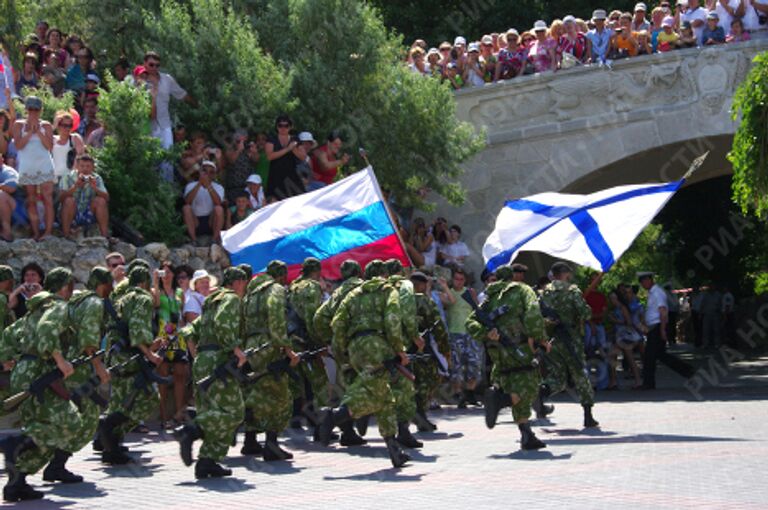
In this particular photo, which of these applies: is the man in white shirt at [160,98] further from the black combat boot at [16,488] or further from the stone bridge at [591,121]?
the black combat boot at [16,488]

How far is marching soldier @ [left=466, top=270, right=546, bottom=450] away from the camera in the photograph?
13539 millimetres

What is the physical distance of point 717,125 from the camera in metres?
24.7

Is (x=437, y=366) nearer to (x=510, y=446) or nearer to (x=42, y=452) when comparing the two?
(x=510, y=446)

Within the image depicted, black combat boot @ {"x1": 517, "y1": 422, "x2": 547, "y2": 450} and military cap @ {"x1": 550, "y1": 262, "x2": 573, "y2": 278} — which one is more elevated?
military cap @ {"x1": 550, "y1": 262, "x2": 573, "y2": 278}

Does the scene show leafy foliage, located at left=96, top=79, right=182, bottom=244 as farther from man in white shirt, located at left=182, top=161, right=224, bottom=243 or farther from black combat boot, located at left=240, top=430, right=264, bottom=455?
black combat boot, located at left=240, top=430, right=264, bottom=455

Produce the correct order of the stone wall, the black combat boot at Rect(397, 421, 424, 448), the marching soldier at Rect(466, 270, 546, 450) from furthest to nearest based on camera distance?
the stone wall, the black combat boot at Rect(397, 421, 424, 448), the marching soldier at Rect(466, 270, 546, 450)

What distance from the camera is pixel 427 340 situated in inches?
618

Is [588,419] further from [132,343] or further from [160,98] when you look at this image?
[160,98]

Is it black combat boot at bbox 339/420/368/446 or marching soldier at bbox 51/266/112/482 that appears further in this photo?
black combat boot at bbox 339/420/368/446

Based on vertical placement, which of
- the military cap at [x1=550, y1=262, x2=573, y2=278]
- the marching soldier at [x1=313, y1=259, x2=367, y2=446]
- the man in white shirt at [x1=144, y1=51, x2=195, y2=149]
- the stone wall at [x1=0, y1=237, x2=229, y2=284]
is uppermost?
the man in white shirt at [x1=144, y1=51, x2=195, y2=149]

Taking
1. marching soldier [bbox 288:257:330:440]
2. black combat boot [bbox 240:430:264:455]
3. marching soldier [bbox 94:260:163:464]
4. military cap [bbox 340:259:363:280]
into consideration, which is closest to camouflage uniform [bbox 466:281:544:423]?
military cap [bbox 340:259:363:280]

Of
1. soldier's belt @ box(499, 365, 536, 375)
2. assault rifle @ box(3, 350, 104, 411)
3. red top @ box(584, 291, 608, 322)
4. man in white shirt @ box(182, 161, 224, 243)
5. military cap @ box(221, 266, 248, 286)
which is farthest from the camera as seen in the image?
red top @ box(584, 291, 608, 322)

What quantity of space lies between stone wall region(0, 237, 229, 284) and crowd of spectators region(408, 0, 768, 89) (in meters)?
7.50

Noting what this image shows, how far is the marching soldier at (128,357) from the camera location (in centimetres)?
1306
